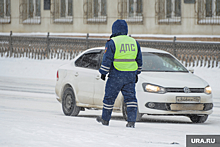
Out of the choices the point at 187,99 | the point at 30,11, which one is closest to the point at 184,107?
the point at 187,99

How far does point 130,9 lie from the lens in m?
27.0

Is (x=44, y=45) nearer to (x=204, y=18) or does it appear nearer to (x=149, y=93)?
(x=204, y=18)

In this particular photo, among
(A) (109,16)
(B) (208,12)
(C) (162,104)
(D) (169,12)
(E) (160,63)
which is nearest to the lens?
(C) (162,104)

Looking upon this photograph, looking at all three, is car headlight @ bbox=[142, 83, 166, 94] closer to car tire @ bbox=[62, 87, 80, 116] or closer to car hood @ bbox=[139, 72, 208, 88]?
car hood @ bbox=[139, 72, 208, 88]

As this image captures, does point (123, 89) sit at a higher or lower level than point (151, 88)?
higher

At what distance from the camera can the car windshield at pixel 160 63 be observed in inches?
388

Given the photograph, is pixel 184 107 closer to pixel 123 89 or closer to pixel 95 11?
pixel 123 89

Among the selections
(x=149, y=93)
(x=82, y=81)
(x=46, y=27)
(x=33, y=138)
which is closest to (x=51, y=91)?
(x=82, y=81)

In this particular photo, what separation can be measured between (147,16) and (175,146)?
2078 centimetres

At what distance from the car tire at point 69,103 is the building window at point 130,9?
1677 centimetres

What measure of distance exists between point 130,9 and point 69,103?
56.6ft

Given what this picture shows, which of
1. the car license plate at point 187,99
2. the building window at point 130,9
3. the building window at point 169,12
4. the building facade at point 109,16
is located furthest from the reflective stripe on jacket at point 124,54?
the building window at point 130,9

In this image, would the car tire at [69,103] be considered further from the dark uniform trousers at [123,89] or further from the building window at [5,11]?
the building window at [5,11]

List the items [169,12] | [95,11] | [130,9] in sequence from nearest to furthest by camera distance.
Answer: [169,12], [130,9], [95,11]
